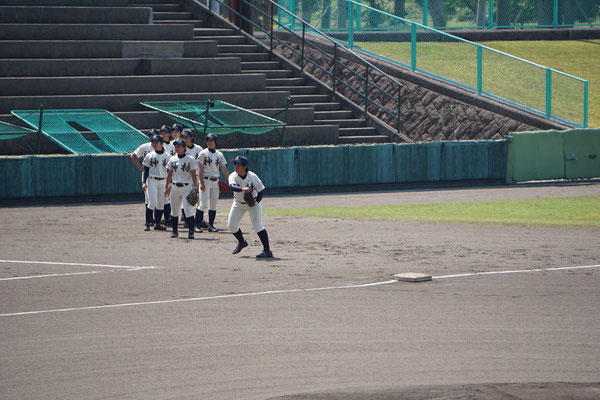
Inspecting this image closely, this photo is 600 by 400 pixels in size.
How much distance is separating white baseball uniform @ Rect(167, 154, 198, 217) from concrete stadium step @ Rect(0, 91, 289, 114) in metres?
12.7

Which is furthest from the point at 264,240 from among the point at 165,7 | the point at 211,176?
the point at 165,7

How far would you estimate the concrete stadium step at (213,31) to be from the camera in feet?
116

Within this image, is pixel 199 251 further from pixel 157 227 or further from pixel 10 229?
pixel 10 229

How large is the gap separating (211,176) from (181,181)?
3.48 feet

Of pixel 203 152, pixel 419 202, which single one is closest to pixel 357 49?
pixel 419 202

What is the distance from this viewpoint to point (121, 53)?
31.8 m

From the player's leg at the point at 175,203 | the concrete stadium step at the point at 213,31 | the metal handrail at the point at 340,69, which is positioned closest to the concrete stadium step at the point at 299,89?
the metal handrail at the point at 340,69

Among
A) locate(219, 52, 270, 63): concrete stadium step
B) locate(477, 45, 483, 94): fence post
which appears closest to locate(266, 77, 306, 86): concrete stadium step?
locate(219, 52, 270, 63): concrete stadium step

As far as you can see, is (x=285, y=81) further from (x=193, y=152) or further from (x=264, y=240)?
(x=264, y=240)

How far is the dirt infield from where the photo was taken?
7.64 meters

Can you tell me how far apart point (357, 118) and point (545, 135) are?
26.6 feet

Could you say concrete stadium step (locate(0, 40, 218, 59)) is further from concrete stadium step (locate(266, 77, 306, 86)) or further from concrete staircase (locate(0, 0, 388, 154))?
concrete stadium step (locate(266, 77, 306, 86))

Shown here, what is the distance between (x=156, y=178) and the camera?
18469mm

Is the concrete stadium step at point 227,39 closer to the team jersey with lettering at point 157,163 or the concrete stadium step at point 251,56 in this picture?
the concrete stadium step at point 251,56
